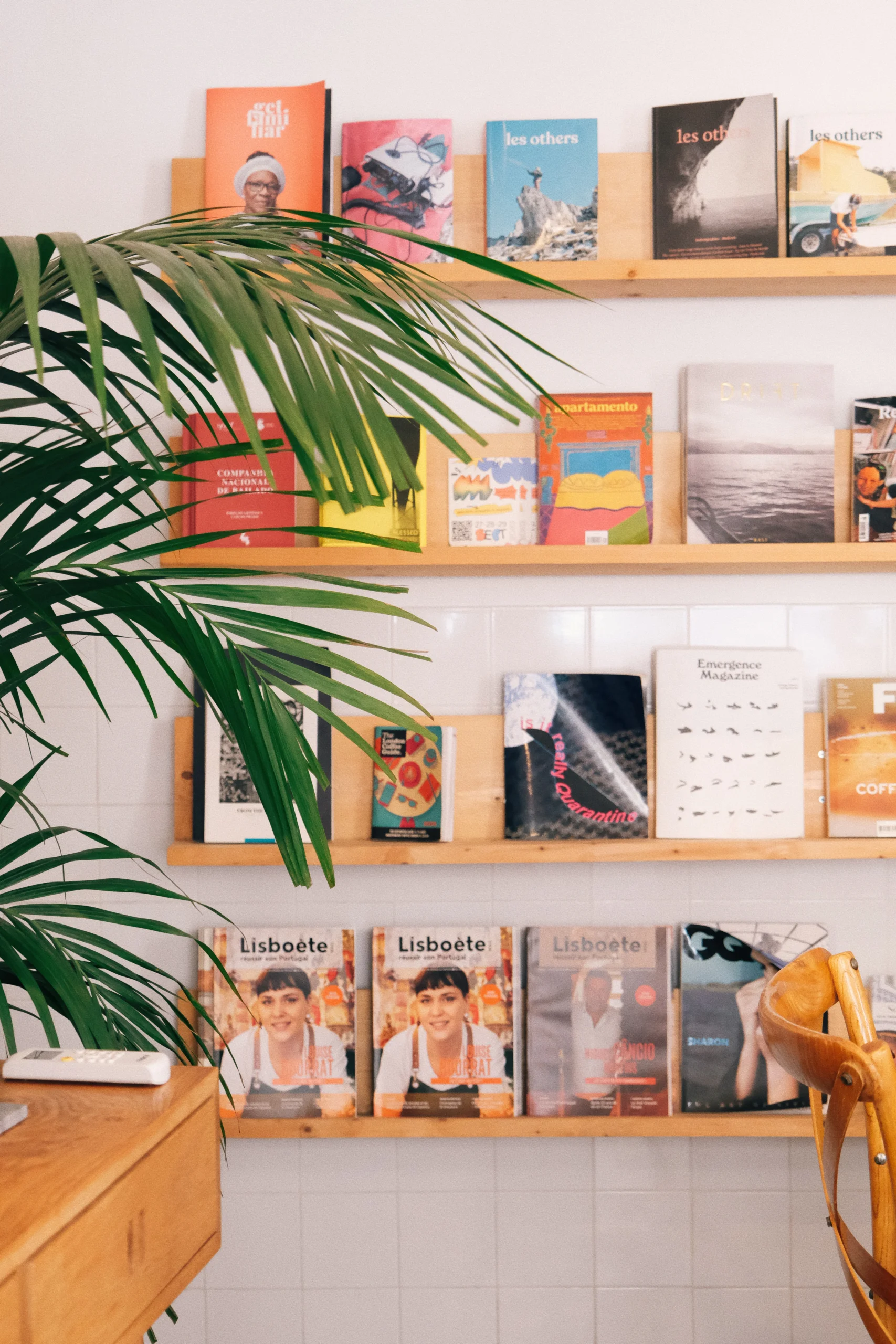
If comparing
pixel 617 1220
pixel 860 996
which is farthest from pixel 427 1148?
pixel 860 996

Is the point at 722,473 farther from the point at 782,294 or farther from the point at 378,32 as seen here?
the point at 378,32

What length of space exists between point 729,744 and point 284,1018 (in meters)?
0.97

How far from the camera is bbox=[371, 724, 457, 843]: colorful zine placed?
1775 millimetres

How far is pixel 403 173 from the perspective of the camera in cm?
181

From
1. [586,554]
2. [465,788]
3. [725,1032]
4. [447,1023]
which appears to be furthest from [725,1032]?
[586,554]

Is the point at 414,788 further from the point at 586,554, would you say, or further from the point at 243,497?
the point at 243,497

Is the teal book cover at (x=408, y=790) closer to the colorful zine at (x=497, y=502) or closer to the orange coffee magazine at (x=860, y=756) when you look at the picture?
the colorful zine at (x=497, y=502)

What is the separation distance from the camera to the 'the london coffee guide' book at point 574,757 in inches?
70.8

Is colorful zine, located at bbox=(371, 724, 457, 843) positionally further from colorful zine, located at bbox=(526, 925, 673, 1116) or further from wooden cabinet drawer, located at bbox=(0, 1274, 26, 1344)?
wooden cabinet drawer, located at bbox=(0, 1274, 26, 1344)

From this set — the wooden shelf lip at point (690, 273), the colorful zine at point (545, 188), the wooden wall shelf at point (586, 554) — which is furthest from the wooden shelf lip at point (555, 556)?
the colorful zine at point (545, 188)

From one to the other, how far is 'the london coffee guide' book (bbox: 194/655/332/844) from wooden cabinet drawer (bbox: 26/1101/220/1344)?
89 cm

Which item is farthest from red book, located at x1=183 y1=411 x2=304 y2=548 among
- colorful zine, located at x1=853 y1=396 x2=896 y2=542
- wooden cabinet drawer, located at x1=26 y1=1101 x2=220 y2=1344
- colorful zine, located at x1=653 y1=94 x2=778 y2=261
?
wooden cabinet drawer, located at x1=26 y1=1101 x2=220 y2=1344

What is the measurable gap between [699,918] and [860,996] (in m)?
0.58

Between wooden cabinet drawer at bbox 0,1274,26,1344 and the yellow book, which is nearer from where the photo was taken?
wooden cabinet drawer at bbox 0,1274,26,1344
